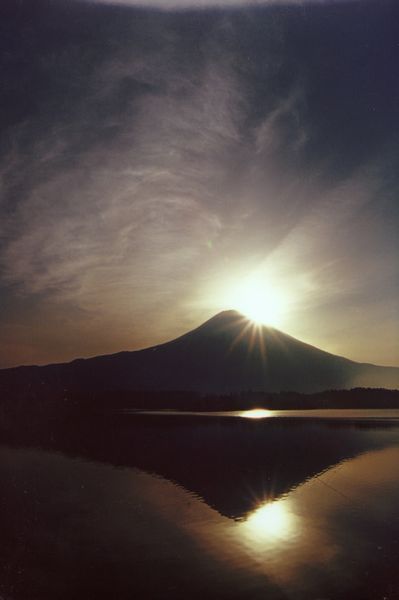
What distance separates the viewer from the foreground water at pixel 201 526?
1822cm

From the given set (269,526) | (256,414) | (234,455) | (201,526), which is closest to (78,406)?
(256,414)

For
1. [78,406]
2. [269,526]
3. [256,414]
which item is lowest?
[269,526]

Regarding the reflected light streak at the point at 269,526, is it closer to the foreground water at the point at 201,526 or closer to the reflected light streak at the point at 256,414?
the foreground water at the point at 201,526

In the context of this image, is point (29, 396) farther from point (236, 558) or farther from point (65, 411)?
point (236, 558)

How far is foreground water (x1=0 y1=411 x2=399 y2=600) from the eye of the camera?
1822 cm

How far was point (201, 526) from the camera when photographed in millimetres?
25531

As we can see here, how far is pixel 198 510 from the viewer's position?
28812 millimetres

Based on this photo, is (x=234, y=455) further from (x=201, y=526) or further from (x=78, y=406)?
(x=78, y=406)

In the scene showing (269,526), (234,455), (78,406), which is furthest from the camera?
(78,406)

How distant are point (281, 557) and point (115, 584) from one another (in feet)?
24.1

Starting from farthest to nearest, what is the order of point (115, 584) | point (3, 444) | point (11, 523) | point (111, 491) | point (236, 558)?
point (3, 444) → point (111, 491) → point (11, 523) → point (236, 558) → point (115, 584)

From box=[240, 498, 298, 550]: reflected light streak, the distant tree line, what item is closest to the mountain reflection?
box=[240, 498, 298, 550]: reflected light streak

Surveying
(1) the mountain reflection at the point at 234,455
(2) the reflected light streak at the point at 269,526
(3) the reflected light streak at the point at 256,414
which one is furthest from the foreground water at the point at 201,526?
(3) the reflected light streak at the point at 256,414

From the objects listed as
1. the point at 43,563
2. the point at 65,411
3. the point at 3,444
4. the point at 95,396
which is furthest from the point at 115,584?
the point at 95,396
